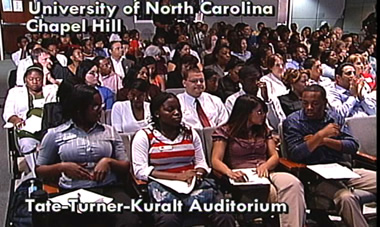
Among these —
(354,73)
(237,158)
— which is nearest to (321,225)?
A: (237,158)

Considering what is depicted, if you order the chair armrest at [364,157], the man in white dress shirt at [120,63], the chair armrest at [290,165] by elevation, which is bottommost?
the chair armrest at [290,165]

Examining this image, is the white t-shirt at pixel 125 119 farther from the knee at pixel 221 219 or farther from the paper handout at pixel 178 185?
the knee at pixel 221 219

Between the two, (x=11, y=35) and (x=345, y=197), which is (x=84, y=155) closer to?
(x=11, y=35)

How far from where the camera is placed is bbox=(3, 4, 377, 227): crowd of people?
2244 millimetres

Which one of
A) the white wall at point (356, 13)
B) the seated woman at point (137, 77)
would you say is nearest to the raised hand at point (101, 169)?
the seated woman at point (137, 77)

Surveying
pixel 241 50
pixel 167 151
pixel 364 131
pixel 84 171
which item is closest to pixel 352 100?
pixel 364 131

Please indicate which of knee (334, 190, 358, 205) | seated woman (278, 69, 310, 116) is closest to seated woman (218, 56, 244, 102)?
seated woman (278, 69, 310, 116)

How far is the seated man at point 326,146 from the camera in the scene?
2342 millimetres

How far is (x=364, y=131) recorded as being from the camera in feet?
8.29

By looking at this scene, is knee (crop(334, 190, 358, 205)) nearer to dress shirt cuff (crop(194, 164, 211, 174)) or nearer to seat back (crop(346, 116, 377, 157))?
seat back (crop(346, 116, 377, 157))

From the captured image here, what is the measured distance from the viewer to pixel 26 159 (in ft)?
8.46

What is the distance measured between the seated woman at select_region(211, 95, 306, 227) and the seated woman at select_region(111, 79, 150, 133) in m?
0.34

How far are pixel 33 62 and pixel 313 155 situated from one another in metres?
1.39

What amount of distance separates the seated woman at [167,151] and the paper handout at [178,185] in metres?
0.02
